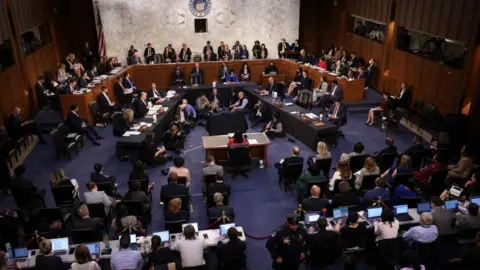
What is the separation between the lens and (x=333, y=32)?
70.9 ft

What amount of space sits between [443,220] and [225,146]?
5307 mm

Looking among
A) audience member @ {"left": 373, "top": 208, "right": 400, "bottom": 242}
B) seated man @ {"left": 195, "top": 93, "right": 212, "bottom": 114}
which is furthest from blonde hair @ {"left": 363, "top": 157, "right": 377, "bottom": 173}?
seated man @ {"left": 195, "top": 93, "right": 212, "bottom": 114}

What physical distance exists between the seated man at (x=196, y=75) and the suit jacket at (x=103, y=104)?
3.95 metres

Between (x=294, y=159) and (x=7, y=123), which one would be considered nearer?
(x=294, y=159)

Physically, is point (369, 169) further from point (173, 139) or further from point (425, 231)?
point (173, 139)

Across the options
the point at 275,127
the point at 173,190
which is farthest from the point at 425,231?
the point at 275,127

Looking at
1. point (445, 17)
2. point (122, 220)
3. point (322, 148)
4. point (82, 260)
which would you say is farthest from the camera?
point (445, 17)

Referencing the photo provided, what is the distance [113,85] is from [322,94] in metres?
7.72

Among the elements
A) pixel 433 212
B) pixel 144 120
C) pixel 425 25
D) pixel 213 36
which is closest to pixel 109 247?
pixel 433 212

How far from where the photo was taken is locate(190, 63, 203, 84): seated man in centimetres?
1716

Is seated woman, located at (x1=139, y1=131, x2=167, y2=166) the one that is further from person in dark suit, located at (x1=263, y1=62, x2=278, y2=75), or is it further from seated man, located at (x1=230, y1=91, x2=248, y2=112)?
person in dark suit, located at (x1=263, y1=62, x2=278, y2=75)

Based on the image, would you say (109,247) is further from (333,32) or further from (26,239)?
(333,32)

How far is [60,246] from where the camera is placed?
260 inches

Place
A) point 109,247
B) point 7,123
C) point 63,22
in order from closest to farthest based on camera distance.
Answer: point 109,247 < point 7,123 < point 63,22
